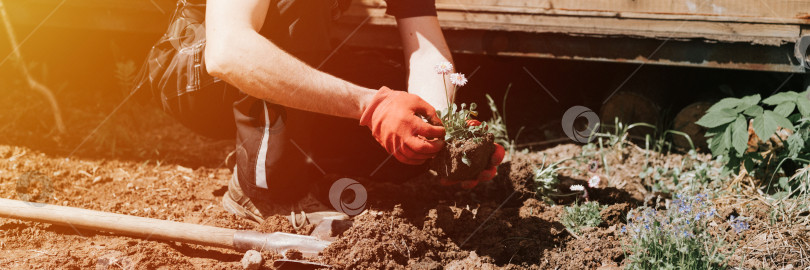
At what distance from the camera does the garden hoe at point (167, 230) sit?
2.32 meters

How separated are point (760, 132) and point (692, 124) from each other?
77 centimetres

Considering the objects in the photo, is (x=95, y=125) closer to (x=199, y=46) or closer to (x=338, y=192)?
(x=199, y=46)

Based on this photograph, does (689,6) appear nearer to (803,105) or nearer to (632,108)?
(632,108)

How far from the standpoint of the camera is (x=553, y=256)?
7.54ft

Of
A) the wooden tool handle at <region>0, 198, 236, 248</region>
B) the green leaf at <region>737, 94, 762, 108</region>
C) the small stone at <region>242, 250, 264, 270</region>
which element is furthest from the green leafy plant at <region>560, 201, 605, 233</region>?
the wooden tool handle at <region>0, 198, 236, 248</region>

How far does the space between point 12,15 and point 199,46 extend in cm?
198

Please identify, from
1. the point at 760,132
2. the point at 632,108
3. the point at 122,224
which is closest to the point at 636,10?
the point at 632,108

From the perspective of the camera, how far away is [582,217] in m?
2.48

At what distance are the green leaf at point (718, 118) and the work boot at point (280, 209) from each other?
1574 millimetres

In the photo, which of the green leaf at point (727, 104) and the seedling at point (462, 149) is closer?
the seedling at point (462, 149)

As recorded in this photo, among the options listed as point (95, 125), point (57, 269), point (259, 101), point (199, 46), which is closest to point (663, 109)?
point (259, 101)

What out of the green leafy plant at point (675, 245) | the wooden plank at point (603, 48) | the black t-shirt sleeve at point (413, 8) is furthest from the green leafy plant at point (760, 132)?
the black t-shirt sleeve at point (413, 8)

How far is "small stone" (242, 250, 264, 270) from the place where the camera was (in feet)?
7.16

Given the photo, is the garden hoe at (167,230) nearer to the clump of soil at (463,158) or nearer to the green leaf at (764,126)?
the clump of soil at (463,158)
